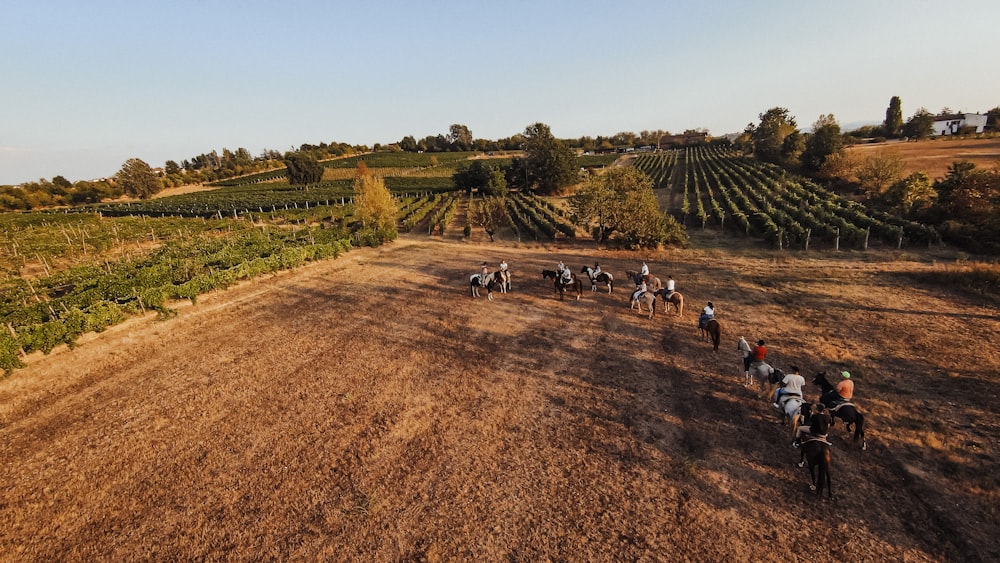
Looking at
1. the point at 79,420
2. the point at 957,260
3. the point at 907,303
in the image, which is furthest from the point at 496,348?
the point at 957,260

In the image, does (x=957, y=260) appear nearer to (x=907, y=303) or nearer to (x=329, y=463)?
(x=907, y=303)

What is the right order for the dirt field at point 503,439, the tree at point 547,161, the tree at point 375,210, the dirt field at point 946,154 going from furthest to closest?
the tree at point 547,161 < the dirt field at point 946,154 < the tree at point 375,210 < the dirt field at point 503,439

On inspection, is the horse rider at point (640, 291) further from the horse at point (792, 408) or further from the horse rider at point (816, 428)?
the horse rider at point (816, 428)

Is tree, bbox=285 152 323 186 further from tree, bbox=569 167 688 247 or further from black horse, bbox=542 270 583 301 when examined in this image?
black horse, bbox=542 270 583 301

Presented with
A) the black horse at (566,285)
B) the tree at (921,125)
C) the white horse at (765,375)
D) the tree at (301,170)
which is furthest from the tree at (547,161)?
the tree at (921,125)

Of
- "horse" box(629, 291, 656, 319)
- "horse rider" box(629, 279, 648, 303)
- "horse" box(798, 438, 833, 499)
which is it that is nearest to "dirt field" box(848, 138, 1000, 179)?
"horse" box(629, 291, 656, 319)
